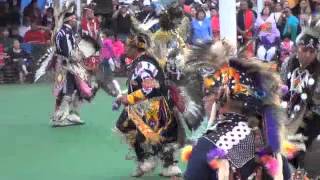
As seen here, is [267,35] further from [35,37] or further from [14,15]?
[14,15]

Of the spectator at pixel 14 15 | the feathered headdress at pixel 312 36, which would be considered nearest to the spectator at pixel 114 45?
the spectator at pixel 14 15

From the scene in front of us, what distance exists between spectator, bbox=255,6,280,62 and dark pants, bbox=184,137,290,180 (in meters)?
10.5

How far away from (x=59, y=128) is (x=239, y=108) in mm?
7735

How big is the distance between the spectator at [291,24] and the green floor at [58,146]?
4.41 m

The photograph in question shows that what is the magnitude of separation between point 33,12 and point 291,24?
800cm

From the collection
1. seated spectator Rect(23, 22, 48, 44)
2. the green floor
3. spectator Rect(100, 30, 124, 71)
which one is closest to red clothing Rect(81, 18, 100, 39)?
the green floor

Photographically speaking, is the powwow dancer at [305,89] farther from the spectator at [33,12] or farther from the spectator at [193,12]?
the spectator at [33,12]

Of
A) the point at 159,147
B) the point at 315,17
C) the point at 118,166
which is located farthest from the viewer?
the point at 118,166

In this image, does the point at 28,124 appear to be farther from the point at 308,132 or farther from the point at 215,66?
the point at 215,66

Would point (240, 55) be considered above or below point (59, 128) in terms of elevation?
above

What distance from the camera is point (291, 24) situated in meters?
16.5

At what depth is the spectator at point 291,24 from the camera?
16250 millimetres

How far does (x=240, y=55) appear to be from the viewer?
423 centimetres

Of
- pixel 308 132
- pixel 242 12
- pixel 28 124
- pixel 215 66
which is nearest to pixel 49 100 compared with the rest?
pixel 28 124
